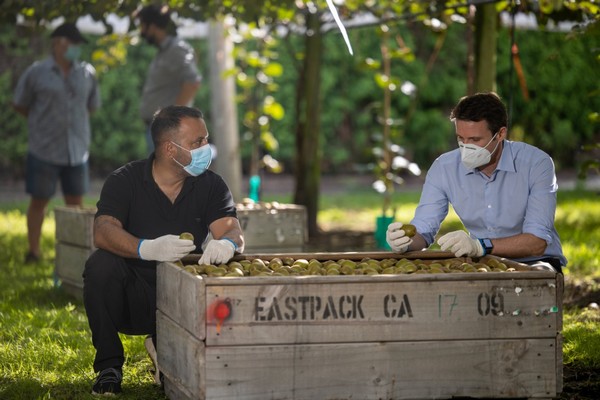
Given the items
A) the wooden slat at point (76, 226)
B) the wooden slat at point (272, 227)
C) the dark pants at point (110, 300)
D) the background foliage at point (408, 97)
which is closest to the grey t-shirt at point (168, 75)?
the wooden slat at point (76, 226)

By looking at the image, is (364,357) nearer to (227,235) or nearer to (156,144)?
(227,235)

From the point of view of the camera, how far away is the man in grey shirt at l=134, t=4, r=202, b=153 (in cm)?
796

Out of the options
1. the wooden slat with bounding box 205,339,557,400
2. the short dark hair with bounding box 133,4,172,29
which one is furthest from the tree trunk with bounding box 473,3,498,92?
the wooden slat with bounding box 205,339,557,400

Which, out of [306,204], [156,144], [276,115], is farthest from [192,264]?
[276,115]

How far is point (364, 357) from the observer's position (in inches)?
148

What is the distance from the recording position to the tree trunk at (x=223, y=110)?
11.8 meters

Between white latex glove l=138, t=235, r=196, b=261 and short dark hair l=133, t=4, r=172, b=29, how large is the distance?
12.8 feet

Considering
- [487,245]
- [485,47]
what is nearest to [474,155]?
[487,245]

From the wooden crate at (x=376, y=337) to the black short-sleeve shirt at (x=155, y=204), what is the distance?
2.67 feet

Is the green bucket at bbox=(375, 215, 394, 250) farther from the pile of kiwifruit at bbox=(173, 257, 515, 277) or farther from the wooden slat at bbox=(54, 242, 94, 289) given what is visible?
the pile of kiwifruit at bbox=(173, 257, 515, 277)

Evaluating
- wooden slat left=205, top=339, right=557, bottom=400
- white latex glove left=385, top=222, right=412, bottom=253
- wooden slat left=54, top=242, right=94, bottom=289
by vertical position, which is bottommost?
wooden slat left=205, top=339, right=557, bottom=400

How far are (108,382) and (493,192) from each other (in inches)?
67.9

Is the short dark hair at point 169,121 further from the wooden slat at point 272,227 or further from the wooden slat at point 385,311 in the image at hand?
the wooden slat at point 272,227

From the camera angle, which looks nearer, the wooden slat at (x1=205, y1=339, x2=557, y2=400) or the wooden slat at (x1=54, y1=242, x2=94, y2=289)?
the wooden slat at (x1=205, y1=339, x2=557, y2=400)
